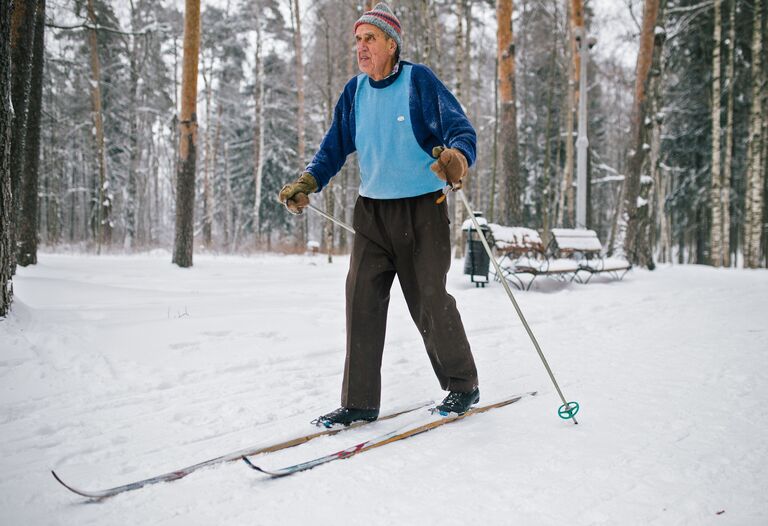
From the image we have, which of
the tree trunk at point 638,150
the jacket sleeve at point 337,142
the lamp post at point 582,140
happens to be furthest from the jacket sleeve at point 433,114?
the tree trunk at point 638,150

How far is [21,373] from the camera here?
2.93m

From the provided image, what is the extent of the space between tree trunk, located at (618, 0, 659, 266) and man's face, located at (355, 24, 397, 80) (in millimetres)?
10273

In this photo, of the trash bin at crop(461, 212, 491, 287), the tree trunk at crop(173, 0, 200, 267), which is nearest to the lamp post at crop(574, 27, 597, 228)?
the trash bin at crop(461, 212, 491, 287)

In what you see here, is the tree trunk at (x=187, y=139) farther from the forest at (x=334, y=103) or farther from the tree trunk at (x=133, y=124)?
the tree trunk at (x=133, y=124)

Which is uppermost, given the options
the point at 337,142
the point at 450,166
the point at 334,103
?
the point at 334,103

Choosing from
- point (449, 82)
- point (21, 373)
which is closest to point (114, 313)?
point (21, 373)

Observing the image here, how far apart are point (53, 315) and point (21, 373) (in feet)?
4.85

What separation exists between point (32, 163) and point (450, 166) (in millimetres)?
7909

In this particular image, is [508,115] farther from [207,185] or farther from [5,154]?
[207,185]

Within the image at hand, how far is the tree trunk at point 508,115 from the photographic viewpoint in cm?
959

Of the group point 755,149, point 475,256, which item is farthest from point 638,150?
point 475,256

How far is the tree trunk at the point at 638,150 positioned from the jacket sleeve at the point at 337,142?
10.2 metres

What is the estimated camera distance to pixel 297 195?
2.55 m

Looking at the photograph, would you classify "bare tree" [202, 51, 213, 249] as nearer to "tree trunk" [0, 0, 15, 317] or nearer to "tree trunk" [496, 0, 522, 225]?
"tree trunk" [496, 0, 522, 225]
